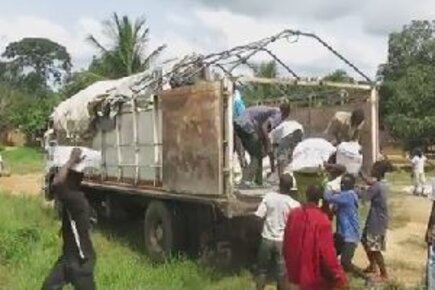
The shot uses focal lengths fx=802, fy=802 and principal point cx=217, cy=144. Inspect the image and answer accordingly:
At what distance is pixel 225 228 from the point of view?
9.88 meters

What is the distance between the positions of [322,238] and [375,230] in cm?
343

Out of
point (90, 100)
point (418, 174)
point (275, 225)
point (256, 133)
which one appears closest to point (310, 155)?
point (256, 133)

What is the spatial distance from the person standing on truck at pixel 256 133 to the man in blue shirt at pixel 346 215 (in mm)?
1314

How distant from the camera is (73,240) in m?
6.85

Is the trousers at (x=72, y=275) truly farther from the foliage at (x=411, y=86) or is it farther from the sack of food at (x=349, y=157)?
the foliage at (x=411, y=86)

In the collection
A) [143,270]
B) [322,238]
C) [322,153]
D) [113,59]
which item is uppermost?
[113,59]

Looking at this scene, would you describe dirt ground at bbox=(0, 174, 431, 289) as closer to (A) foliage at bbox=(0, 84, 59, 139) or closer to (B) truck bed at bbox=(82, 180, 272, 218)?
(B) truck bed at bbox=(82, 180, 272, 218)

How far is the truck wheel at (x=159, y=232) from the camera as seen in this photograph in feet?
33.9

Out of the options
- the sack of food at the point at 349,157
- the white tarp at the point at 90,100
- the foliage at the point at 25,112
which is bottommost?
the sack of food at the point at 349,157

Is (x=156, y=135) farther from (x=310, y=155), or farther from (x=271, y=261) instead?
(x=271, y=261)

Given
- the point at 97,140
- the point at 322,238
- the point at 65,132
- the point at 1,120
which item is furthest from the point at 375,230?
the point at 1,120

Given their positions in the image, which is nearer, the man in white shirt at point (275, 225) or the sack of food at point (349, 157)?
the man in white shirt at point (275, 225)

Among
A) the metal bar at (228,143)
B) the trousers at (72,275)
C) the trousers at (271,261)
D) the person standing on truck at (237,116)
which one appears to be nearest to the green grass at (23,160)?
the person standing on truck at (237,116)

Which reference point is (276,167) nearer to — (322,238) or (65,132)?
(322,238)
